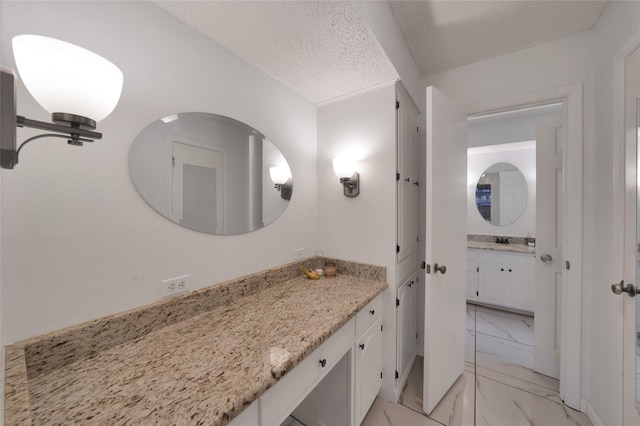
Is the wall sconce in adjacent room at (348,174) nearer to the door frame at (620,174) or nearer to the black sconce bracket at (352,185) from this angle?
the black sconce bracket at (352,185)

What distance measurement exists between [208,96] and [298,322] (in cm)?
125

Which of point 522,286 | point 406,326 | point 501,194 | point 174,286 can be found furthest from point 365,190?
point 501,194

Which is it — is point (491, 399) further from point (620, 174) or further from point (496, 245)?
point (496, 245)

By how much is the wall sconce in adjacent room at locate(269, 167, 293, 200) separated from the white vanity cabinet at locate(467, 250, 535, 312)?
2870 mm

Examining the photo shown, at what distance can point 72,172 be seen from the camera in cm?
79

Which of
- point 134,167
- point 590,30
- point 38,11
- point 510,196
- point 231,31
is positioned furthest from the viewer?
point 510,196

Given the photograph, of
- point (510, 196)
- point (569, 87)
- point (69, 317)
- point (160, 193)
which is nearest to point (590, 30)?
point (569, 87)

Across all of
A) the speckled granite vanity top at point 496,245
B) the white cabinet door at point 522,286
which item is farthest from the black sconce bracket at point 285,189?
the white cabinet door at point 522,286

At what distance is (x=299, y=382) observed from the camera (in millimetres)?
863

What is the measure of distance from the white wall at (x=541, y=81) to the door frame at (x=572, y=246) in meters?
0.03

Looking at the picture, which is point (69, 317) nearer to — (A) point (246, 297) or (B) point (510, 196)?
(A) point (246, 297)

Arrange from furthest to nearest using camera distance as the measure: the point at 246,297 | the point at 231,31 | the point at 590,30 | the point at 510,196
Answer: the point at 510,196
the point at 590,30
the point at 246,297
the point at 231,31

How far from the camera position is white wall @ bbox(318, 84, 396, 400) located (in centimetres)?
157

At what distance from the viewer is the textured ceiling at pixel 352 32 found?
1.04 m
